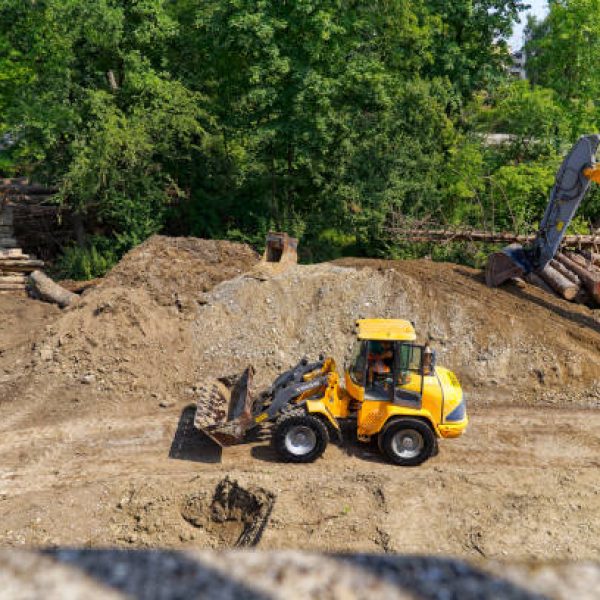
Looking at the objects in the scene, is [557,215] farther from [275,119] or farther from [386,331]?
[275,119]

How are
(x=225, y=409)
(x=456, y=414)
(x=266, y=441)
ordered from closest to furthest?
(x=456, y=414) → (x=266, y=441) → (x=225, y=409)

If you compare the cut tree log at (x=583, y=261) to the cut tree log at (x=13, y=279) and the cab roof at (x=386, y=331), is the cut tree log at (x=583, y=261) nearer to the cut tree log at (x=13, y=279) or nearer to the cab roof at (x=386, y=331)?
the cab roof at (x=386, y=331)

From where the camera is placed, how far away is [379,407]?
9.48 meters

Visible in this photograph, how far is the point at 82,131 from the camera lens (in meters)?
17.2

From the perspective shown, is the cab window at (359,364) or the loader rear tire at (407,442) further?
the cab window at (359,364)

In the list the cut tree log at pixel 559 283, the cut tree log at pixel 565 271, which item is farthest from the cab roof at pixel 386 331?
the cut tree log at pixel 565 271

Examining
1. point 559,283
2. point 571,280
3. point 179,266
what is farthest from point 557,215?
point 179,266

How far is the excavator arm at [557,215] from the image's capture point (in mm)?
13000

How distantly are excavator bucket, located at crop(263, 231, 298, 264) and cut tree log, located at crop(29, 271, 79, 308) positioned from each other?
531 cm

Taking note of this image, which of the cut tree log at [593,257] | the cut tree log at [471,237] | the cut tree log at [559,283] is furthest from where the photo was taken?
the cut tree log at [471,237]

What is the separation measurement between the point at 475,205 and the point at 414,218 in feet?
9.83

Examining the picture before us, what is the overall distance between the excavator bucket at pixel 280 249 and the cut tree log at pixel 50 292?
531 cm

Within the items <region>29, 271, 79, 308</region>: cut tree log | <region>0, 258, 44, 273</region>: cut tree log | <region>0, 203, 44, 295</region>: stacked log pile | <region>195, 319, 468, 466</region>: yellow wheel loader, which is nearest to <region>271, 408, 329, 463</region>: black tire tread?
<region>195, 319, 468, 466</region>: yellow wheel loader

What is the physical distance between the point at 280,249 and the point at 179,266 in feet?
9.05
